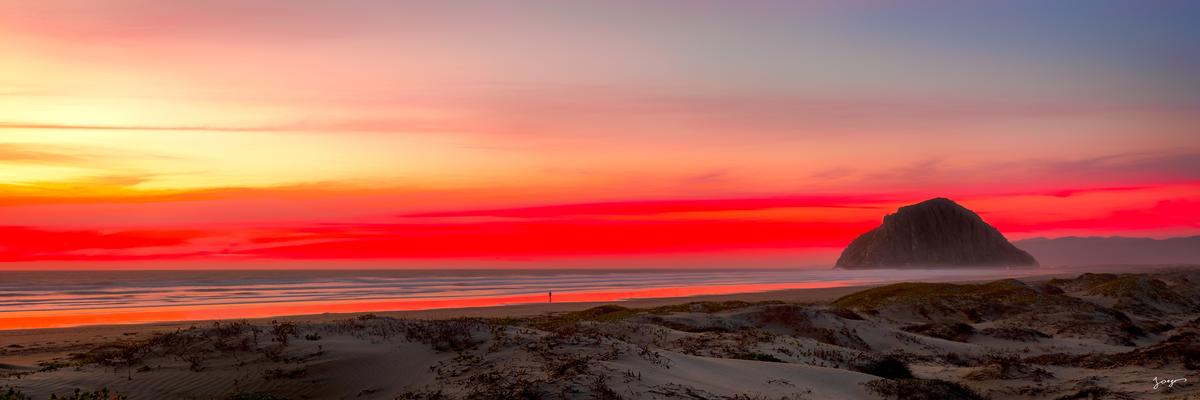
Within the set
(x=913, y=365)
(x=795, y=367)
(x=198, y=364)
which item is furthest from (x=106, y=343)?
(x=913, y=365)

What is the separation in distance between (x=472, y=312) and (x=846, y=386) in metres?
32.7

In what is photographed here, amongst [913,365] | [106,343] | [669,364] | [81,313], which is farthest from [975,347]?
[81,313]

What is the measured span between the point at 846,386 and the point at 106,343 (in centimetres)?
2548

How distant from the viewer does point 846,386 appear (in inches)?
638

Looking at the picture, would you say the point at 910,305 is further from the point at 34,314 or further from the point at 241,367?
the point at 34,314

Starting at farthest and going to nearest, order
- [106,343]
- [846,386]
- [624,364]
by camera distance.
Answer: [106,343] < [846,386] < [624,364]

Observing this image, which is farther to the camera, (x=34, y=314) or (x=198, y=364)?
(x=34, y=314)

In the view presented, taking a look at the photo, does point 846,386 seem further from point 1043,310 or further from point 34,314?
point 34,314

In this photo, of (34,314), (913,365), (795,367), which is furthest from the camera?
(34,314)

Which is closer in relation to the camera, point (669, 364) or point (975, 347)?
point (669, 364)

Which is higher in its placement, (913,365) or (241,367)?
(241,367)

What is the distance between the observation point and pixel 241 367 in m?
15.3

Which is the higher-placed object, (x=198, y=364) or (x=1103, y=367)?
(x=198, y=364)

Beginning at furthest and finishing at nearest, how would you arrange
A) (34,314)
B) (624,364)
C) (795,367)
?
(34,314)
(795,367)
(624,364)
